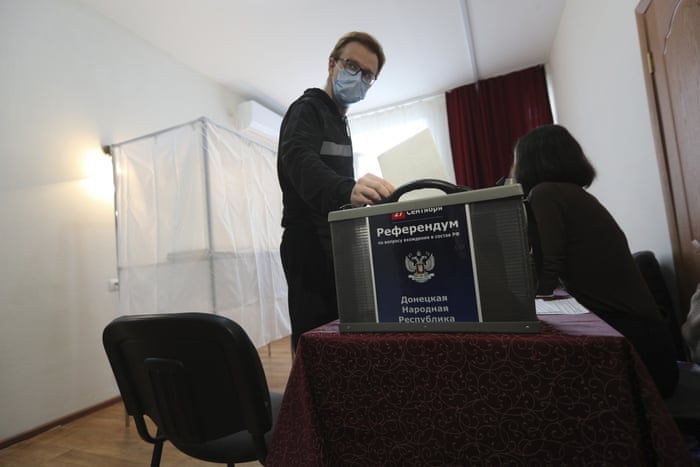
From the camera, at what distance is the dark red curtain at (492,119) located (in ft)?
13.0

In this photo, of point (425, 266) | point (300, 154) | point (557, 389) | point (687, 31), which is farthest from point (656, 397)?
point (687, 31)

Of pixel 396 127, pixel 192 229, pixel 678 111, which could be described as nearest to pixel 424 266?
pixel 678 111

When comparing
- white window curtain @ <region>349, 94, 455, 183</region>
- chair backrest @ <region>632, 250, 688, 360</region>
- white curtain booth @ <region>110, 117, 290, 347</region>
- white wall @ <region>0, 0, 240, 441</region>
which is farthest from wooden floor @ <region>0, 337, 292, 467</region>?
white window curtain @ <region>349, 94, 455, 183</region>

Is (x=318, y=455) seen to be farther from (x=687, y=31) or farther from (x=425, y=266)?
(x=687, y=31)

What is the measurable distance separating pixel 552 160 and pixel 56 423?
279 cm

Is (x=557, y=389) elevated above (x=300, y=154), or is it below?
below

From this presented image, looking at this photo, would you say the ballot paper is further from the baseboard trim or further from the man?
the baseboard trim

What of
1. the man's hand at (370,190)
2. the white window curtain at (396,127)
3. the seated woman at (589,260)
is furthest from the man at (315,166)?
the white window curtain at (396,127)

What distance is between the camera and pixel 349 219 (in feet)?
1.83

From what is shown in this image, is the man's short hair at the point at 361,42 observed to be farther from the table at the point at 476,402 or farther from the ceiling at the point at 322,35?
the ceiling at the point at 322,35

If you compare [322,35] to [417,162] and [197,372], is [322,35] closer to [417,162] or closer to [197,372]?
[417,162]

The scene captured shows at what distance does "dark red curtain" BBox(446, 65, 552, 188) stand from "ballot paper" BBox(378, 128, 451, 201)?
12.3 feet

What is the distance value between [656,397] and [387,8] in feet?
10.2

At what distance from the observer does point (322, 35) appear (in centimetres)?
307
